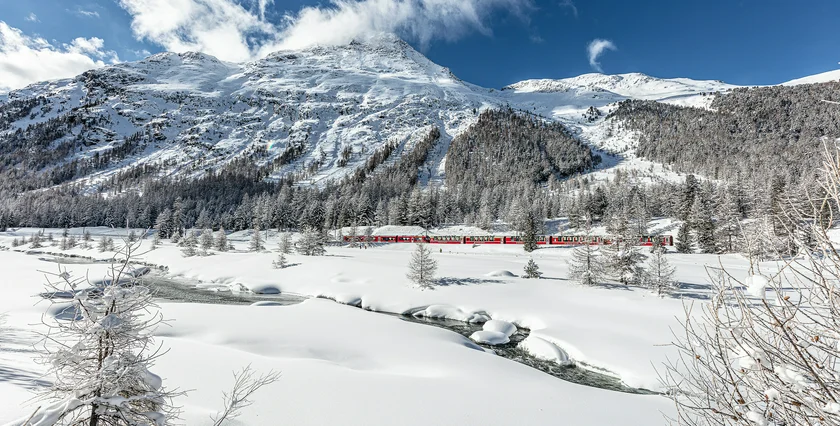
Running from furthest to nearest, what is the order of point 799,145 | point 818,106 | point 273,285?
1. point 818,106
2. point 799,145
3. point 273,285

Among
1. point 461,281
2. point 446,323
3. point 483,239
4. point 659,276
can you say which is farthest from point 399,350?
point 483,239

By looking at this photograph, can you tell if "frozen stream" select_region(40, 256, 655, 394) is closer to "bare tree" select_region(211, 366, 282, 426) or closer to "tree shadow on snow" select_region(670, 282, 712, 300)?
"bare tree" select_region(211, 366, 282, 426)

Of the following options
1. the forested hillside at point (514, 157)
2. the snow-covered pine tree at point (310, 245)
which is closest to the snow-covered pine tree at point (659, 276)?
the snow-covered pine tree at point (310, 245)

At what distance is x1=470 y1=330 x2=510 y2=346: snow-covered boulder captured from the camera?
58.6 ft

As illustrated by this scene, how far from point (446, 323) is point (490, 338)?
4552mm

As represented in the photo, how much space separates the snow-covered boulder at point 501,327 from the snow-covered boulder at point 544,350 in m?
1.86

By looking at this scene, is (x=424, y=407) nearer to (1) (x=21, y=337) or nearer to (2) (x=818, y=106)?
(1) (x=21, y=337)

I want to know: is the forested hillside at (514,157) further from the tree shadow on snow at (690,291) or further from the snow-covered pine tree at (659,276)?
the snow-covered pine tree at (659,276)

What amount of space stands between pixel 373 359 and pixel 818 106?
24687 cm

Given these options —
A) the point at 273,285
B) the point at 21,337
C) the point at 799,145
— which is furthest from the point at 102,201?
the point at 799,145

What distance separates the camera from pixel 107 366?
354cm

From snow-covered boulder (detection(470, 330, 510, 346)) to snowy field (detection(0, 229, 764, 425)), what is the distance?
1.24 m

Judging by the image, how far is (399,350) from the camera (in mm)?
14445

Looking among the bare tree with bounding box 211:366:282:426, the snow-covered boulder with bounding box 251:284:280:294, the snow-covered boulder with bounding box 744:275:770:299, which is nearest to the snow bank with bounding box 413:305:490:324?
the bare tree with bounding box 211:366:282:426
